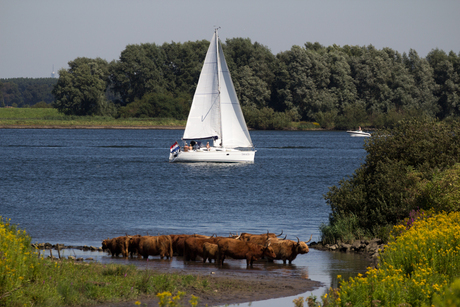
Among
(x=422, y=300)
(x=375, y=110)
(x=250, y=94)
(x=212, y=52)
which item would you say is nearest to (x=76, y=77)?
(x=250, y=94)

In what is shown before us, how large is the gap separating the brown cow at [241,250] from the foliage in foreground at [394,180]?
476 centimetres

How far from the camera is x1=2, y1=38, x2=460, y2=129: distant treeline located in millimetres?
136000

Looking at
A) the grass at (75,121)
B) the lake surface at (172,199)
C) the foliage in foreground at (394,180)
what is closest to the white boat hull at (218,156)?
→ the lake surface at (172,199)

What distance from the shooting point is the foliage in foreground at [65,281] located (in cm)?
1166

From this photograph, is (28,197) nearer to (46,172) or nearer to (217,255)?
(46,172)

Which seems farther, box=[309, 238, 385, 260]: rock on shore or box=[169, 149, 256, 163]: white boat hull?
box=[169, 149, 256, 163]: white boat hull

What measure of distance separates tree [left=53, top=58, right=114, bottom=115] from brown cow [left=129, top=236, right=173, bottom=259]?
13181cm

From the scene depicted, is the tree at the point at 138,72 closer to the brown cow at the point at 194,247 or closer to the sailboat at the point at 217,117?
the sailboat at the point at 217,117

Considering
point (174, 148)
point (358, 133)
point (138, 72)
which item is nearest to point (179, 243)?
point (174, 148)

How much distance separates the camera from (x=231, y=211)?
33.4 metres

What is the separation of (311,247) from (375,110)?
391ft

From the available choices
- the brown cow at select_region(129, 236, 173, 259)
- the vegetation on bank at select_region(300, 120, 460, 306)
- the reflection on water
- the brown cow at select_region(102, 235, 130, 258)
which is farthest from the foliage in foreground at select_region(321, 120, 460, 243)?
the brown cow at select_region(102, 235, 130, 258)

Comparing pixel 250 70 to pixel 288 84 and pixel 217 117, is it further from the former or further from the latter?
pixel 217 117

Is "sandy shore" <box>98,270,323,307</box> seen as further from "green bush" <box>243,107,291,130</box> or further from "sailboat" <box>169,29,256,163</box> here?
"green bush" <box>243,107,291,130</box>
